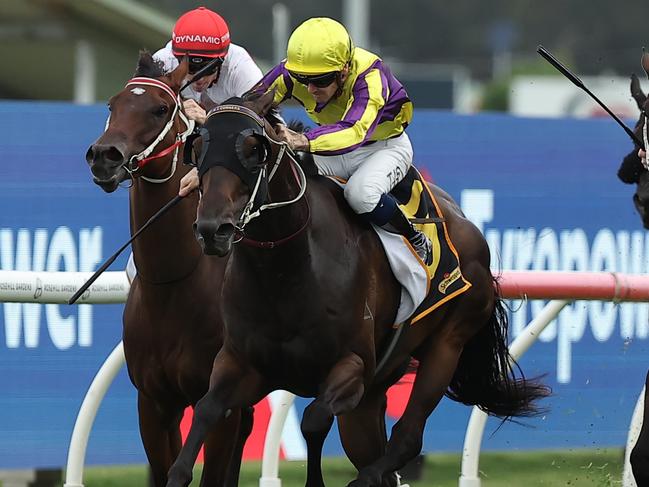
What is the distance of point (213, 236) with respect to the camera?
3.94 metres

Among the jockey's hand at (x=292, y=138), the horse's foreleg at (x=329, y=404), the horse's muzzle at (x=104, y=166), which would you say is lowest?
the horse's foreleg at (x=329, y=404)

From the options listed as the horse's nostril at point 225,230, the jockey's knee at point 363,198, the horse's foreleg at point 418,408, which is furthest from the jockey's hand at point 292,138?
the horse's foreleg at point 418,408

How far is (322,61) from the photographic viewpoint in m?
4.61

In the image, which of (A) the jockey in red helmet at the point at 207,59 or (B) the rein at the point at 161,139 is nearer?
(B) the rein at the point at 161,139

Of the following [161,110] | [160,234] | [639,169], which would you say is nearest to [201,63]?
[161,110]

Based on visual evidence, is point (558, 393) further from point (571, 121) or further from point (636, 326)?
point (571, 121)

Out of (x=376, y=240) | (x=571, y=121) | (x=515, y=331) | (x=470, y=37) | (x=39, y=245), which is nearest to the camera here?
(x=376, y=240)

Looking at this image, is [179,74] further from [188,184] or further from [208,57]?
[188,184]

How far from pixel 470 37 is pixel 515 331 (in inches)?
2019

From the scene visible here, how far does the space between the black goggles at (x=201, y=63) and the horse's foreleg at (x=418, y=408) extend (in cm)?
133

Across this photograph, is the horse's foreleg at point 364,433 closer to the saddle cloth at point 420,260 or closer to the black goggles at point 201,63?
the saddle cloth at point 420,260

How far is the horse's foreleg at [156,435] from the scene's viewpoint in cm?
506

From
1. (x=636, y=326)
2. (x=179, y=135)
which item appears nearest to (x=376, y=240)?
(x=179, y=135)

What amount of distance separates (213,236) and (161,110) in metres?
1.03
